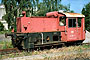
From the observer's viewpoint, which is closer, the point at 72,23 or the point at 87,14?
the point at 72,23

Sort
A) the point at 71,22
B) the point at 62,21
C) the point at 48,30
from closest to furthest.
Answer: the point at 48,30, the point at 71,22, the point at 62,21

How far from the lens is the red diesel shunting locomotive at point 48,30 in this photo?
10617mm

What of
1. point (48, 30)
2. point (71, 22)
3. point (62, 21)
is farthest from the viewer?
point (62, 21)

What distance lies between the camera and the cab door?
12016mm

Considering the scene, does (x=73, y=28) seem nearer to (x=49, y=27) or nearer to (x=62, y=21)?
(x=62, y=21)

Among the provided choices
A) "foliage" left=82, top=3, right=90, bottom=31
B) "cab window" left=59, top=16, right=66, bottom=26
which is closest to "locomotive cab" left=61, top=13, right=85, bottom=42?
"cab window" left=59, top=16, right=66, bottom=26

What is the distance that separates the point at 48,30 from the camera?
39.0 feet

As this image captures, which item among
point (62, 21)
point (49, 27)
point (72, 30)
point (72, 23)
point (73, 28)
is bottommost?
point (72, 30)

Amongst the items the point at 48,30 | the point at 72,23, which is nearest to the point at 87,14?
the point at 72,23

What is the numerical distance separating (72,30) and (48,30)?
191cm

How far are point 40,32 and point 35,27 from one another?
622 millimetres

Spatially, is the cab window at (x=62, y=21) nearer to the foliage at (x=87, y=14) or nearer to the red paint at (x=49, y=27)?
the red paint at (x=49, y=27)

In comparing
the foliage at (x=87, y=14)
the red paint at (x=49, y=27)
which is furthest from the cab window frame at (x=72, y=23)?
the foliage at (x=87, y=14)

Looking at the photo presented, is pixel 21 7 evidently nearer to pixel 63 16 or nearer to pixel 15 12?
pixel 15 12
